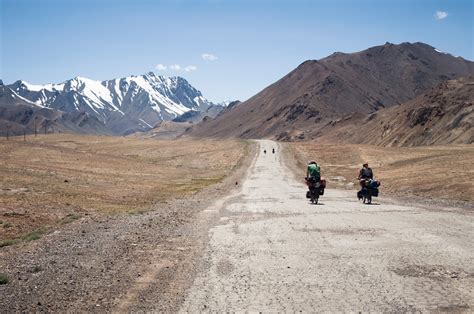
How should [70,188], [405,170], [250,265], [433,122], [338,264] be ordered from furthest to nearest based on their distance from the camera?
1. [433,122]
2. [405,170]
3. [70,188]
4. [250,265]
5. [338,264]

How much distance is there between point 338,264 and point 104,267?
579 centimetres

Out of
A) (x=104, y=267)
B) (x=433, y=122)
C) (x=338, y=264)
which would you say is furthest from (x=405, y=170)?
(x=433, y=122)

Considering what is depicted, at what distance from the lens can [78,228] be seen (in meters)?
18.9

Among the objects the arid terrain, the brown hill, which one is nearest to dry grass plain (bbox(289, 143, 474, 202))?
the arid terrain

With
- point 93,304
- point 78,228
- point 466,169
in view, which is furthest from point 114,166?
point 93,304

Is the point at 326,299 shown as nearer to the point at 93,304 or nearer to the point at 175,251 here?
the point at 93,304

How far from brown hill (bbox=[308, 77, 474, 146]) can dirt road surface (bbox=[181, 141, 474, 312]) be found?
3346 inches

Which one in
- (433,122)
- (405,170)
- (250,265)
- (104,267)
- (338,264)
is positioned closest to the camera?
(338,264)

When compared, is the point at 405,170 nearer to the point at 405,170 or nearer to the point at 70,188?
the point at 405,170

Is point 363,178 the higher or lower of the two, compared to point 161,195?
higher

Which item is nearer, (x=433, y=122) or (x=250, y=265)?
(x=250, y=265)

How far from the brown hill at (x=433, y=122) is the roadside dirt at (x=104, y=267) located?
89361 millimetres

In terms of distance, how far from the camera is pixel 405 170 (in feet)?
170

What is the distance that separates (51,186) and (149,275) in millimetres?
25964
